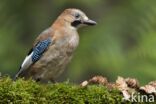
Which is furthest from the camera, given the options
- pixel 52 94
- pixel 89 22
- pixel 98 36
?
pixel 98 36

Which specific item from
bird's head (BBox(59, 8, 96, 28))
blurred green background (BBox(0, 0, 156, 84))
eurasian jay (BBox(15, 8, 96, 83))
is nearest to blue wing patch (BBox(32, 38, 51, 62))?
eurasian jay (BBox(15, 8, 96, 83))

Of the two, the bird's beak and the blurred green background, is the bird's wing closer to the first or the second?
the bird's beak

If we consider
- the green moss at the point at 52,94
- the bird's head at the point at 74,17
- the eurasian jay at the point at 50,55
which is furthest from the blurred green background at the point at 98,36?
the green moss at the point at 52,94

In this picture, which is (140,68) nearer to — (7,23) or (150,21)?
(150,21)

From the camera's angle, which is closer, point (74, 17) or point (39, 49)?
point (39, 49)

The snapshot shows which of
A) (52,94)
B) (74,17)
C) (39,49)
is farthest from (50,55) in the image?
(52,94)

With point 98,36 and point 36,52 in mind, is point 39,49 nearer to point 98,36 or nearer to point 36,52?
point 36,52

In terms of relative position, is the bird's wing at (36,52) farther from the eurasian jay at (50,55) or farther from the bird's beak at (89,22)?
the bird's beak at (89,22)
